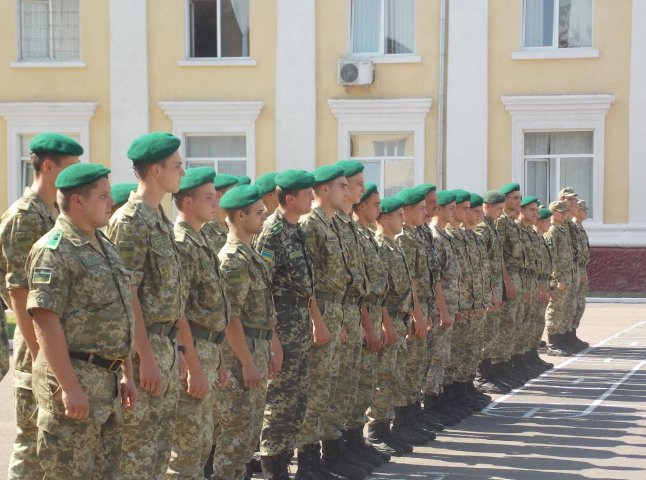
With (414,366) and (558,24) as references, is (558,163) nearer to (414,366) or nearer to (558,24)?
(558,24)

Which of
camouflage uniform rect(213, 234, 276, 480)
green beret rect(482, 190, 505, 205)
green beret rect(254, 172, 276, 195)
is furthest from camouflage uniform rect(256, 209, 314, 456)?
green beret rect(482, 190, 505, 205)

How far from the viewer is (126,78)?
24.6 metres

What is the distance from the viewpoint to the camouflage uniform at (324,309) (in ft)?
25.5

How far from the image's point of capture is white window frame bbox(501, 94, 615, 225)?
23312 millimetres

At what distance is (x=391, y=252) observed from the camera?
924cm

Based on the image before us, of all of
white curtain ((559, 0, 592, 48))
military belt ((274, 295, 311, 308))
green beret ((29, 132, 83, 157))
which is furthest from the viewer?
white curtain ((559, 0, 592, 48))

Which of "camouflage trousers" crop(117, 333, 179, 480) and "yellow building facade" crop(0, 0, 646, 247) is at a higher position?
"yellow building facade" crop(0, 0, 646, 247)

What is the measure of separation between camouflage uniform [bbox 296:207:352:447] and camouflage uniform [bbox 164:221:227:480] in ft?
4.62

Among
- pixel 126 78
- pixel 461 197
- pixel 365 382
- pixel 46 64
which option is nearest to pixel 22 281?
pixel 365 382

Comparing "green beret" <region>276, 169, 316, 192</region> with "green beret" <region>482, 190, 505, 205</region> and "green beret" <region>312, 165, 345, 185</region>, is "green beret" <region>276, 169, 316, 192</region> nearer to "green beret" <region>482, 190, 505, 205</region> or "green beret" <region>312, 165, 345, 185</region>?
"green beret" <region>312, 165, 345, 185</region>

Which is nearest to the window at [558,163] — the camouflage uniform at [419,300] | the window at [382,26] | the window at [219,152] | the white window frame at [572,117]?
the white window frame at [572,117]

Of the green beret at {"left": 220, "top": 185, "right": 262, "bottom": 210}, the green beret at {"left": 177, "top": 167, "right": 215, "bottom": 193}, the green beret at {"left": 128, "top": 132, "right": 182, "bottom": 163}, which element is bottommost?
the green beret at {"left": 220, "top": 185, "right": 262, "bottom": 210}

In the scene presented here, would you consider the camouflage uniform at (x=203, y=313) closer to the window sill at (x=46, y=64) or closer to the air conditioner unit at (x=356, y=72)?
the air conditioner unit at (x=356, y=72)

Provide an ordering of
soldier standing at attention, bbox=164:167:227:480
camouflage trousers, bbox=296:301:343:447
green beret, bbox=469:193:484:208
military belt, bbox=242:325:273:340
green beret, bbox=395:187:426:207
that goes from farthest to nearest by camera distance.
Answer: green beret, bbox=469:193:484:208 < green beret, bbox=395:187:426:207 < camouflage trousers, bbox=296:301:343:447 < military belt, bbox=242:325:273:340 < soldier standing at attention, bbox=164:167:227:480
